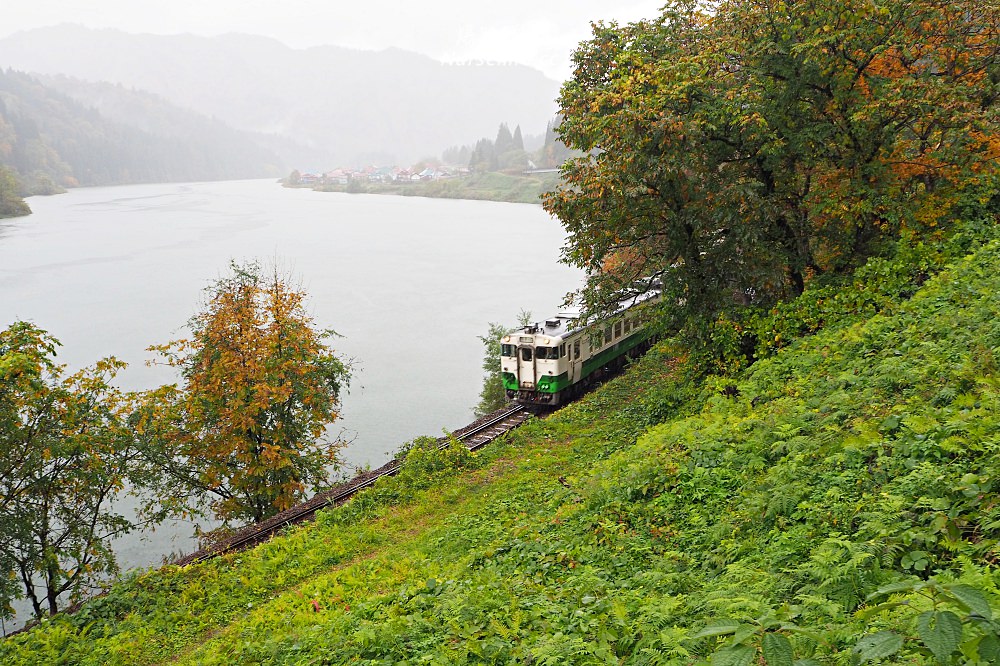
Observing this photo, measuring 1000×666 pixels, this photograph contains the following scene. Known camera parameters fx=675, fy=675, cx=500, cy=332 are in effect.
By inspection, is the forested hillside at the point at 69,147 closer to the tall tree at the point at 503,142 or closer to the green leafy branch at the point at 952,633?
the tall tree at the point at 503,142

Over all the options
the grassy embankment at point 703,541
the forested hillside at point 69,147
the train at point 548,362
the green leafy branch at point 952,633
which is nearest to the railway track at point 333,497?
the train at point 548,362

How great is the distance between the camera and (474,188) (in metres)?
145

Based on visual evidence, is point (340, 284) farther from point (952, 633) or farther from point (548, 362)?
point (952, 633)

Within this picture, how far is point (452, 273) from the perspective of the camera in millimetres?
60906

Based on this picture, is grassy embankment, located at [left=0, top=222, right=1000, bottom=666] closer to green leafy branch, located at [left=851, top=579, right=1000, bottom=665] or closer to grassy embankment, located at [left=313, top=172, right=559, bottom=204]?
green leafy branch, located at [left=851, top=579, right=1000, bottom=665]

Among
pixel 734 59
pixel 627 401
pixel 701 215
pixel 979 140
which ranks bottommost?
pixel 627 401

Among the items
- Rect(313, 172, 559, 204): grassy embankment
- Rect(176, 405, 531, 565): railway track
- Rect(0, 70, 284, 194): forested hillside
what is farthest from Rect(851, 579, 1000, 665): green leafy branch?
Rect(0, 70, 284, 194): forested hillside

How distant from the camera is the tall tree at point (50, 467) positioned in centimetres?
1441

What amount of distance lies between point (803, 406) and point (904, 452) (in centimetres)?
258

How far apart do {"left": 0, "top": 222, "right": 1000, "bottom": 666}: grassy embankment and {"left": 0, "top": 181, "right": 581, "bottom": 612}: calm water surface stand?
1205cm

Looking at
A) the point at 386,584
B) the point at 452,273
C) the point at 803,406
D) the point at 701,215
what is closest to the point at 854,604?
the point at 803,406

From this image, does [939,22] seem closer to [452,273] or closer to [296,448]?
[296,448]

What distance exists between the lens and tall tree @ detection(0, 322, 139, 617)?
567 inches

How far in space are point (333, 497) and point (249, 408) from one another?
3920mm
